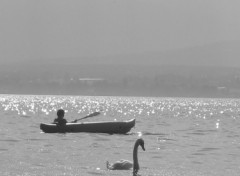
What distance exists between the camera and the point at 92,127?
66.9 m

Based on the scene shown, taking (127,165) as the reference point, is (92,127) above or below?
above

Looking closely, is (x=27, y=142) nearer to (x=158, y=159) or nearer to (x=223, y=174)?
Answer: (x=158, y=159)

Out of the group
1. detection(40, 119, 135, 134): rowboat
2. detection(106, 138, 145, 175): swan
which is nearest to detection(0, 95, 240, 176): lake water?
detection(106, 138, 145, 175): swan

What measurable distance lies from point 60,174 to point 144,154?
11631 mm

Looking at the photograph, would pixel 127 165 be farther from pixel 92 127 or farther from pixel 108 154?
pixel 92 127

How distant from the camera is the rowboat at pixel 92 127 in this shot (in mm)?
64438

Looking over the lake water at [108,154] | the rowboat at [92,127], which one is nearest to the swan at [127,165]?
the lake water at [108,154]

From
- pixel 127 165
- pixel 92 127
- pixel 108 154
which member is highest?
pixel 92 127

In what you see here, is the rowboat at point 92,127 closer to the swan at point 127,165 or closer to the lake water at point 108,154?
the lake water at point 108,154

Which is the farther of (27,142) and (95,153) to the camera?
(27,142)

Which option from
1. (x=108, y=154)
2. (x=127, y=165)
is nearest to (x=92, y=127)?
(x=108, y=154)

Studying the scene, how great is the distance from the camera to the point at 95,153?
49781 mm

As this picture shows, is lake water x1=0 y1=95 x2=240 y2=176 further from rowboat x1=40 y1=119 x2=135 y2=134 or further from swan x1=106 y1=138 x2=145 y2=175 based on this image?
rowboat x1=40 y1=119 x2=135 y2=134

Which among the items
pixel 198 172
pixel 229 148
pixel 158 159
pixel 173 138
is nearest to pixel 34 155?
pixel 158 159
